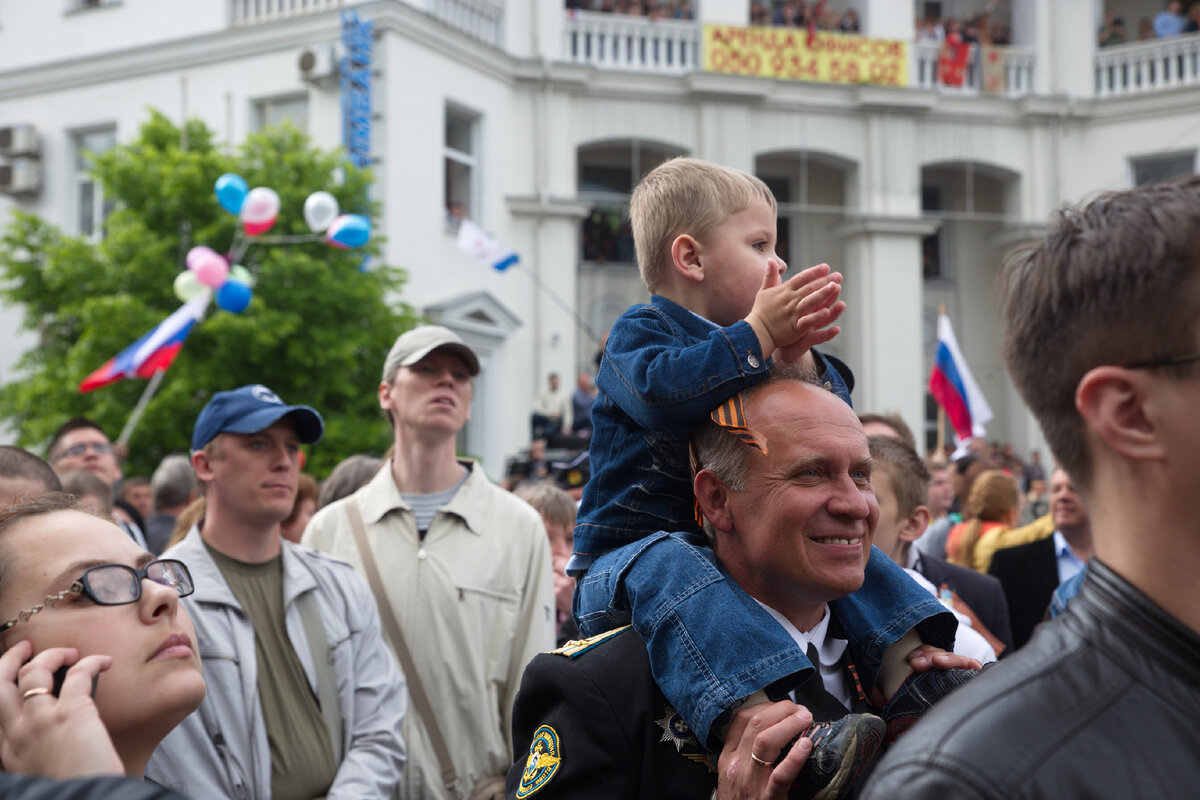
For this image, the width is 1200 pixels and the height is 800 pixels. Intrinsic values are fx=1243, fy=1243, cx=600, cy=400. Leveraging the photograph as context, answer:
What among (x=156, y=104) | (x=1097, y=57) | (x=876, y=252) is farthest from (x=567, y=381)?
(x=1097, y=57)

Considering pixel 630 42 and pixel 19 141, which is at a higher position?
pixel 630 42

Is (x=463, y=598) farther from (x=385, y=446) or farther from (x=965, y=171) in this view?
(x=965, y=171)

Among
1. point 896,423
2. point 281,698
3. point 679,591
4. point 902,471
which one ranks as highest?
point 896,423

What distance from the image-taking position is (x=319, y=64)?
1994 cm

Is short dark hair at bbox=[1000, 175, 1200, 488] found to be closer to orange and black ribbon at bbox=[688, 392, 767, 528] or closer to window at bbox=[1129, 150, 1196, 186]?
orange and black ribbon at bbox=[688, 392, 767, 528]

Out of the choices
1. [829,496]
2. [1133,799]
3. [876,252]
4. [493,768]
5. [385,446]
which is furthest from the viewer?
[876,252]

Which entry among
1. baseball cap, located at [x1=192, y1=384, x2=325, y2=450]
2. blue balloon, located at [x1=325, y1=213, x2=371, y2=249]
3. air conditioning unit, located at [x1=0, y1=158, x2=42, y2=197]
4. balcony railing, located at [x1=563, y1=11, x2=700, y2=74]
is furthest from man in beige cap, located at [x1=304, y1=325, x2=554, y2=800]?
air conditioning unit, located at [x1=0, y1=158, x2=42, y2=197]

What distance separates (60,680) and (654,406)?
1254 millimetres

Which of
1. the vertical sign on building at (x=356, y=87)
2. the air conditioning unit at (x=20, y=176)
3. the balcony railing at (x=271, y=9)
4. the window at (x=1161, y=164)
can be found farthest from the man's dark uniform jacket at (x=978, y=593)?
the window at (x=1161, y=164)

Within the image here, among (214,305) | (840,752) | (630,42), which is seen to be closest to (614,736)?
(840,752)

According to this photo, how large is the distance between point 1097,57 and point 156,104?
18.8m

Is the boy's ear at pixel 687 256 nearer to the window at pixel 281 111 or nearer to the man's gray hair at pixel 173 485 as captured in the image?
the man's gray hair at pixel 173 485

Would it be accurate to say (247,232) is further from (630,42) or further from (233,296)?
(630,42)

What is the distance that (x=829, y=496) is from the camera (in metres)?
2.49
